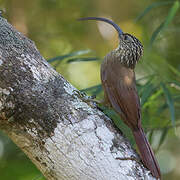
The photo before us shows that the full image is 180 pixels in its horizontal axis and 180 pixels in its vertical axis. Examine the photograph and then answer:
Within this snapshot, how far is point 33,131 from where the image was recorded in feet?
7.32

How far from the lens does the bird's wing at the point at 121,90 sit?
116 inches

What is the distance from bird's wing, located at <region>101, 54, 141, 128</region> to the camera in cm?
295

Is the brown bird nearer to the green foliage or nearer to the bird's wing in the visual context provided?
the bird's wing

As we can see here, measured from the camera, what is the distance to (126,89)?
10.3 ft

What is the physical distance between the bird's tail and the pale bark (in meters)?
0.07

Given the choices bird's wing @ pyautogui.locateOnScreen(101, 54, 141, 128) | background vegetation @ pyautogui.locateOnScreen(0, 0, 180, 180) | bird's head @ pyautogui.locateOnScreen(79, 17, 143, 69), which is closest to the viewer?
bird's wing @ pyautogui.locateOnScreen(101, 54, 141, 128)

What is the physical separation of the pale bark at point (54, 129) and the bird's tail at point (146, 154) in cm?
7

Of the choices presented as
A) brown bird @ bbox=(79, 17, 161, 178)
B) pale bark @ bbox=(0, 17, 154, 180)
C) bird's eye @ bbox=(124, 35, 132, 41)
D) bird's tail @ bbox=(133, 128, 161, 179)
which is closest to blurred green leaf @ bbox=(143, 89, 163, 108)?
brown bird @ bbox=(79, 17, 161, 178)

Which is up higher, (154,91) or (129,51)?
(129,51)

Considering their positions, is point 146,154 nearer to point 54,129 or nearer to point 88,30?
point 54,129

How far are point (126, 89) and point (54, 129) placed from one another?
1065mm

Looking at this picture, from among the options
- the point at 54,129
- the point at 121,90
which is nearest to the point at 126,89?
the point at 121,90

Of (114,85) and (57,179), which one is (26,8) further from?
(57,179)

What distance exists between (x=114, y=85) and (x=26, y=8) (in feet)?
10.2
